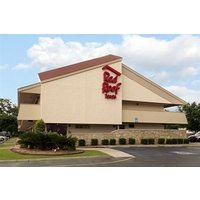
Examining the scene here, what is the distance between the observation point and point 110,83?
87.5 feet

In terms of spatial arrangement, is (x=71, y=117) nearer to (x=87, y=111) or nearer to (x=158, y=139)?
(x=87, y=111)

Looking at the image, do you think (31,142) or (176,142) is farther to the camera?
(176,142)

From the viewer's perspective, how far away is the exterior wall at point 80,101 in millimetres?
23406

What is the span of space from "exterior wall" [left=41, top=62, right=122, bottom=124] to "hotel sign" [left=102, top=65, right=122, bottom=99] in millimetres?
391

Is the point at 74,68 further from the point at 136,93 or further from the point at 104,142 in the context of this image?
the point at 104,142

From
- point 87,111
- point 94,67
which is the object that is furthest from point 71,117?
point 94,67

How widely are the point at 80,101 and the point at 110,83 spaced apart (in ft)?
13.5

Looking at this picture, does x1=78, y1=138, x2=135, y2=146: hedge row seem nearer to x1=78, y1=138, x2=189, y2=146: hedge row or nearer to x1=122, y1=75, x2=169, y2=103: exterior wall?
x1=78, y1=138, x2=189, y2=146: hedge row

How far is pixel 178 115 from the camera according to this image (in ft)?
102

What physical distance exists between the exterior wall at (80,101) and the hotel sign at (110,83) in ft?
1.28

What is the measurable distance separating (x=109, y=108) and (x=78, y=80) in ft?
15.0

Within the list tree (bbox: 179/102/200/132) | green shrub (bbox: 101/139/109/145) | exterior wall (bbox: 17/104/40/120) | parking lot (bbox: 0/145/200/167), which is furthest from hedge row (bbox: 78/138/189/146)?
tree (bbox: 179/102/200/132)

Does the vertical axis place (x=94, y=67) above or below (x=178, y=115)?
above

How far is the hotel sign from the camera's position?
26.2 metres
